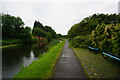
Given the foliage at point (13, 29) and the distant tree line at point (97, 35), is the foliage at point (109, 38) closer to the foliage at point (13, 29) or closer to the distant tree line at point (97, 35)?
the distant tree line at point (97, 35)

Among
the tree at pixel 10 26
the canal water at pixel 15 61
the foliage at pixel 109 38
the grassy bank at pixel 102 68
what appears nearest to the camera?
the grassy bank at pixel 102 68

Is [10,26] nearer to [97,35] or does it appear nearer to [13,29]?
[13,29]

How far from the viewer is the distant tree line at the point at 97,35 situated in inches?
215

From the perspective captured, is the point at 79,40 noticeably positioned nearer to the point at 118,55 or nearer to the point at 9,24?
the point at 118,55

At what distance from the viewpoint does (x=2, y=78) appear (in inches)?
211

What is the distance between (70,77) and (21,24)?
134 feet

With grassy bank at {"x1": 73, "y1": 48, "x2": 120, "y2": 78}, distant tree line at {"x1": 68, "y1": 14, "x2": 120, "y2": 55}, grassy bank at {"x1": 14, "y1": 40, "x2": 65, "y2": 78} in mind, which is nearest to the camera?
grassy bank at {"x1": 73, "y1": 48, "x2": 120, "y2": 78}

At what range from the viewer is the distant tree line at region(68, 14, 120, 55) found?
17.9 ft

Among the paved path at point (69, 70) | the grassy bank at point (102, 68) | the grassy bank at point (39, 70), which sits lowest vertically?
the grassy bank at point (39, 70)

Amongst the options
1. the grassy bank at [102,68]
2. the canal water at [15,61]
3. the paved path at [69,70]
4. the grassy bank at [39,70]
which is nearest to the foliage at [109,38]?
the grassy bank at [102,68]

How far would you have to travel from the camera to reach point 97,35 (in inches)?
357

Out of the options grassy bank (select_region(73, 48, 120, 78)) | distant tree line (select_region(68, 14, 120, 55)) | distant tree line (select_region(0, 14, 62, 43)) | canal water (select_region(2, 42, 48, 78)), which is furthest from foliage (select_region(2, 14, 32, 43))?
grassy bank (select_region(73, 48, 120, 78))

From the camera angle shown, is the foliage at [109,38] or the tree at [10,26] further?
the tree at [10,26]

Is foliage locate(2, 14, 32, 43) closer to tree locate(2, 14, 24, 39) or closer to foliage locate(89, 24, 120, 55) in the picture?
tree locate(2, 14, 24, 39)
